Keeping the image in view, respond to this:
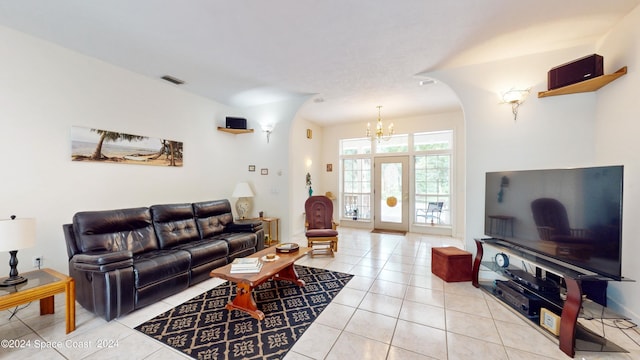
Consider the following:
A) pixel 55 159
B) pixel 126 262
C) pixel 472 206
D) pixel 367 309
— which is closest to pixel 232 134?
pixel 55 159

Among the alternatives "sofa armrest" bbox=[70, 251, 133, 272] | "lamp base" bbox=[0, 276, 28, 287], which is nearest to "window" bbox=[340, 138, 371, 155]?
"sofa armrest" bbox=[70, 251, 133, 272]

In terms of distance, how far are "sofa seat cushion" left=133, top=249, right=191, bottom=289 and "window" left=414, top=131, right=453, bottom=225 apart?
5.20 meters

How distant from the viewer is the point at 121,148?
10.9ft

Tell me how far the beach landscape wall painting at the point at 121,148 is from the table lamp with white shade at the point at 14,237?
1.20m

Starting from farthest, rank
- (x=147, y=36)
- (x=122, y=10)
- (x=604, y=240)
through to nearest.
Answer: (x=147, y=36) → (x=122, y=10) → (x=604, y=240)

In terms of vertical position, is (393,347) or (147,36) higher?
(147,36)

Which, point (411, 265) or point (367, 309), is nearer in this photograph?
point (367, 309)

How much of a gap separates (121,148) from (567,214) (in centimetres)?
512

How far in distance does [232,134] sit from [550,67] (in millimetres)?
5108

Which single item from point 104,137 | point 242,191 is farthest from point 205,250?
point 104,137

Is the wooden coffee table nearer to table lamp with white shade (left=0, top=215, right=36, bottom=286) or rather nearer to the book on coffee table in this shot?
the book on coffee table

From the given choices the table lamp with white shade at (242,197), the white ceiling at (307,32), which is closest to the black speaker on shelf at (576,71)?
the white ceiling at (307,32)

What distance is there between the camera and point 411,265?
3645mm

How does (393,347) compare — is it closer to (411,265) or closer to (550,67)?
(411,265)
